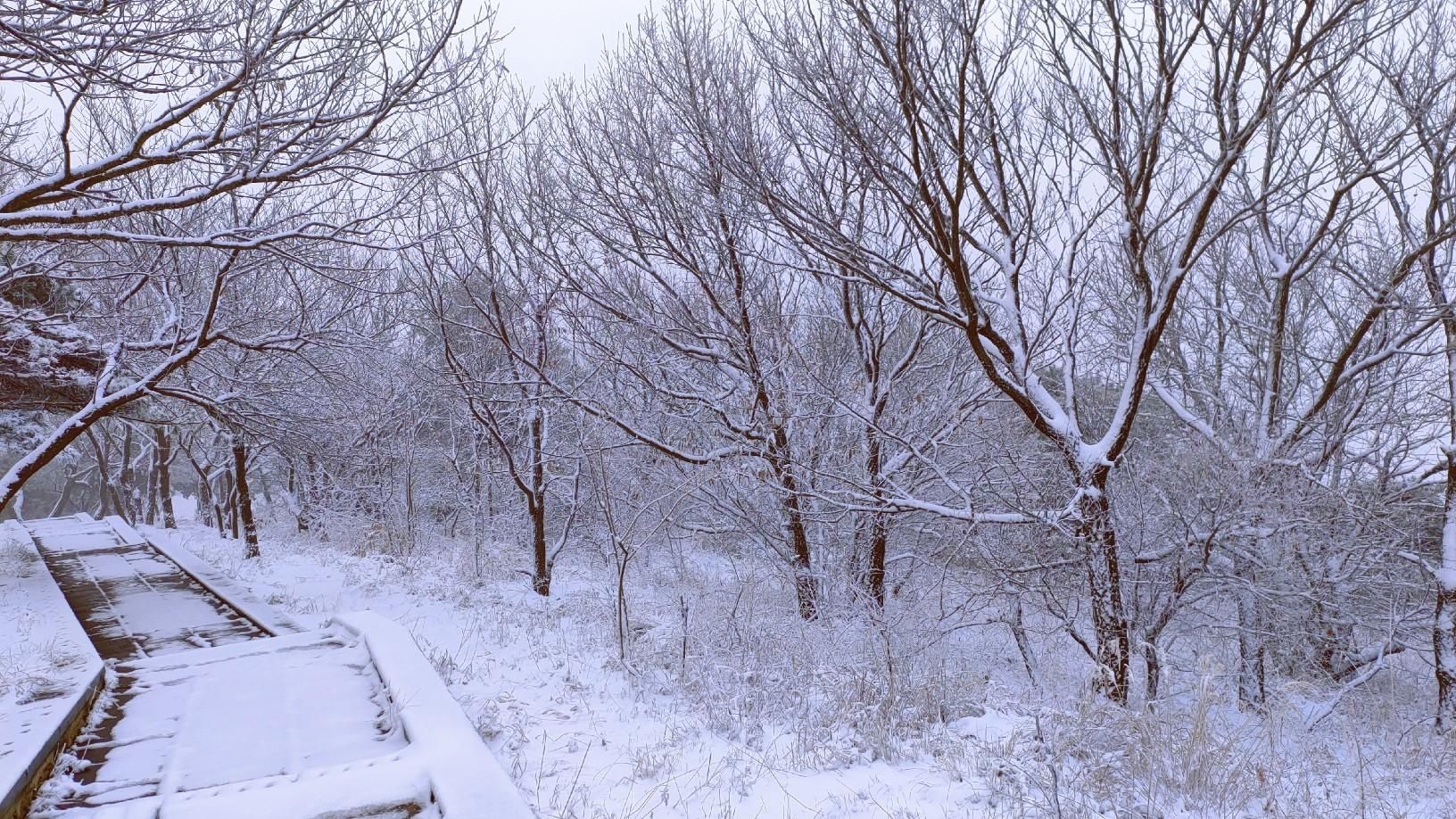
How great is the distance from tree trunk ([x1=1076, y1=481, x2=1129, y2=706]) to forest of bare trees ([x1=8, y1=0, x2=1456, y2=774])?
3 cm

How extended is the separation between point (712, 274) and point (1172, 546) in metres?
6.03

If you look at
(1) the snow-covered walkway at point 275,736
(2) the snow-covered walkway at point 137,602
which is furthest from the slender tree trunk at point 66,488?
(1) the snow-covered walkway at point 275,736

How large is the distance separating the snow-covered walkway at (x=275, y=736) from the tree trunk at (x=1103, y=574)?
16.9 feet

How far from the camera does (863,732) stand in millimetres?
5141

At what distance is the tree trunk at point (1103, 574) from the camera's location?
→ 21.9ft

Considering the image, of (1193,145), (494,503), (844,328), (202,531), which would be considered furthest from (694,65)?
(202,531)

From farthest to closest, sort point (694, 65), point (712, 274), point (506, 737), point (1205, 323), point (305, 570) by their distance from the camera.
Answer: point (305, 570)
point (1205, 323)
point (712, 274)
point (694, 65)
point (506, 737)

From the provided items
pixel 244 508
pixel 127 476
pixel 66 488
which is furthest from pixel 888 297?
Result: pixel 66 488

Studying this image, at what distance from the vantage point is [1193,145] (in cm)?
833

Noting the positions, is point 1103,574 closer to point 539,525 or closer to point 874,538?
point 874,538

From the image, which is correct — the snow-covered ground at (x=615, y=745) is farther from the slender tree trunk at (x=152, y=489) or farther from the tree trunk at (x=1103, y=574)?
the slender tree trunk at (x=152, y=489)

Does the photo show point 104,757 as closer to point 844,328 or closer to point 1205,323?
point 844,328

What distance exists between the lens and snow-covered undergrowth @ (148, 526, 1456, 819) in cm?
411

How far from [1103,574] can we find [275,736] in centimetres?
623
